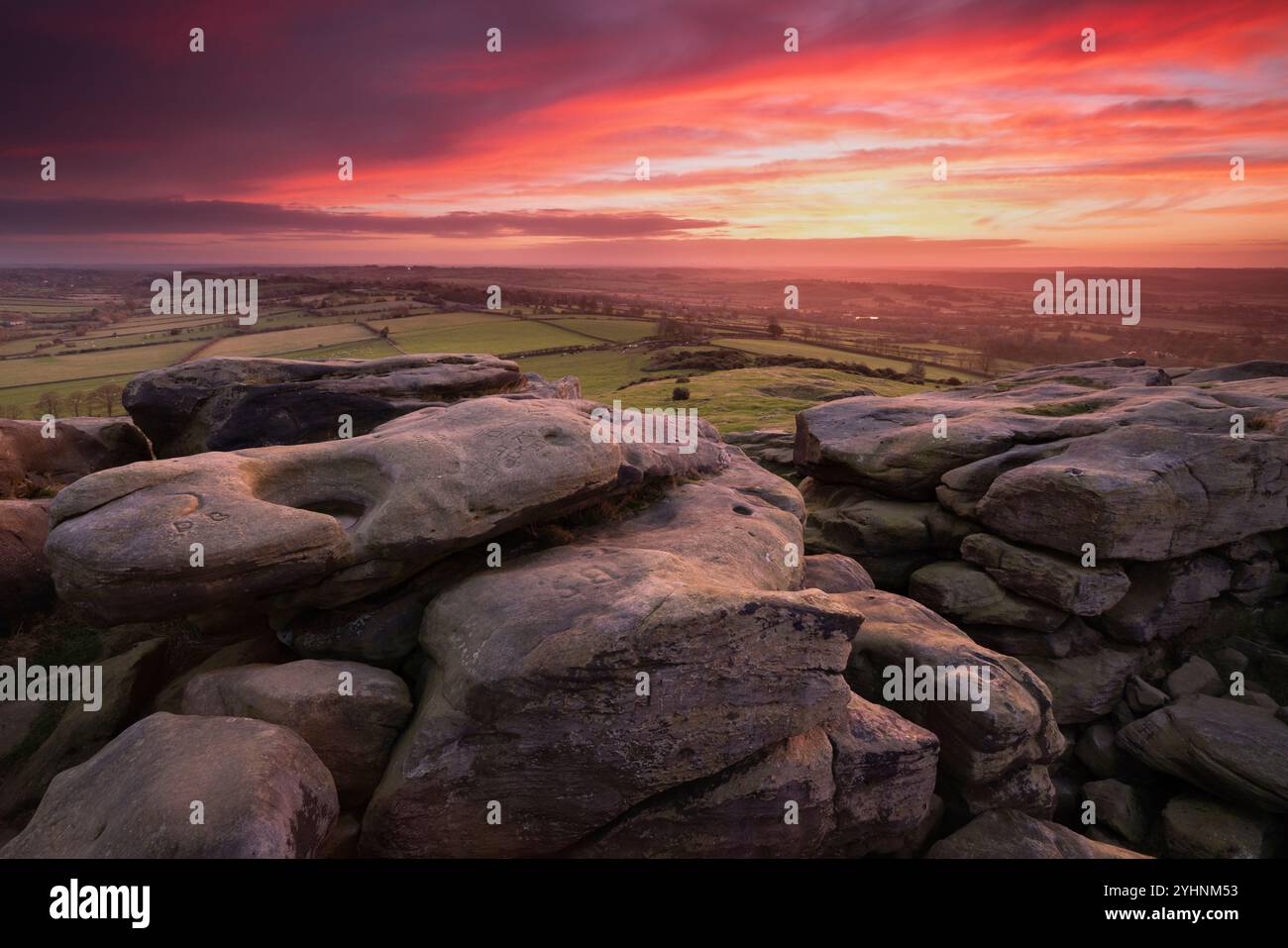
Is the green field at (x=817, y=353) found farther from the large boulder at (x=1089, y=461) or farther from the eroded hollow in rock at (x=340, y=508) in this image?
the eroded hollow in rock at (x=340, y=508)

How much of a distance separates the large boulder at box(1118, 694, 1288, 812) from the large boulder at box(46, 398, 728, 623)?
19.2m

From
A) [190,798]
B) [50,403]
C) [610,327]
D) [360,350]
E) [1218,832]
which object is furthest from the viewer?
[610,327]

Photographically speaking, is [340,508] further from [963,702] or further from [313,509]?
[963,702]

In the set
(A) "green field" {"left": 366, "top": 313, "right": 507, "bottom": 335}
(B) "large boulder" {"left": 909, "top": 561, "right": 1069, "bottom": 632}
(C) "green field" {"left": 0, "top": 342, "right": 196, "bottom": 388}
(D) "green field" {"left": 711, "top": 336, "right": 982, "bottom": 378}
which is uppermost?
(A) "green field" {"left": 366, "top": 313, "right": 507, "bottom": 335}

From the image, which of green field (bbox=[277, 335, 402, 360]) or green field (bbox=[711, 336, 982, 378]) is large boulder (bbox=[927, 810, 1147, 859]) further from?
green field (bbox=[711, 336, 982, 378])

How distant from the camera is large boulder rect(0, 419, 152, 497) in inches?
710

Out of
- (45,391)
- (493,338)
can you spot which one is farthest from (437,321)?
(45,391)

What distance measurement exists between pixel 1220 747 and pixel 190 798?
25.5 m

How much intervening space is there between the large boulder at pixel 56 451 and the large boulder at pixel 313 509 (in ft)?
29.5

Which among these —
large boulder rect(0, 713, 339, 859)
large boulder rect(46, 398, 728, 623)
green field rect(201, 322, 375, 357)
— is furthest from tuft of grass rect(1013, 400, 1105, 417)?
green field rect(201, 322, 375, 357)

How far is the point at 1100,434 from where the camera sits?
23797mm

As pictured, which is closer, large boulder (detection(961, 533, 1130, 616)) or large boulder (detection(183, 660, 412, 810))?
large boulder (detection(183, 660, 412, 810))

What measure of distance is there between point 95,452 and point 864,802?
25141 mm

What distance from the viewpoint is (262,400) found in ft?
61.3
